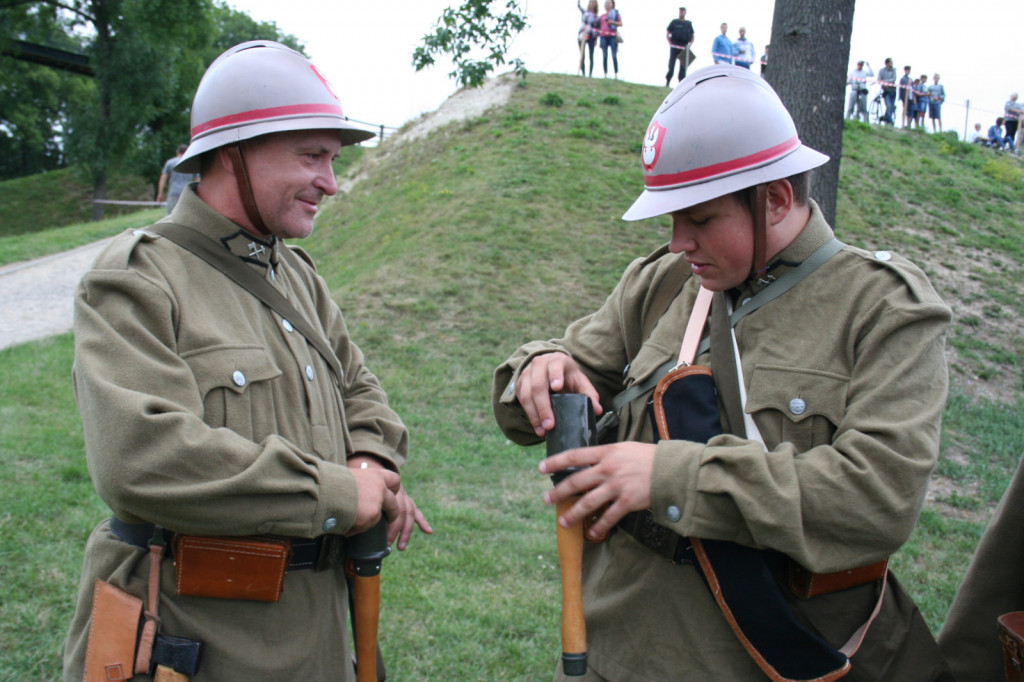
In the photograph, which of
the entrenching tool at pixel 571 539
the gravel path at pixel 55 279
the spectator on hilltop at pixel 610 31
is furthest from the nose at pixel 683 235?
the spectator on hilltop at pixel 610 31

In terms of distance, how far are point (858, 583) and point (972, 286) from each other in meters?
11.5

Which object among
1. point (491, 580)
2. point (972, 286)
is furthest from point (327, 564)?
point (972, 286)

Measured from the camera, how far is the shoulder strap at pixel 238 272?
8.10 feet

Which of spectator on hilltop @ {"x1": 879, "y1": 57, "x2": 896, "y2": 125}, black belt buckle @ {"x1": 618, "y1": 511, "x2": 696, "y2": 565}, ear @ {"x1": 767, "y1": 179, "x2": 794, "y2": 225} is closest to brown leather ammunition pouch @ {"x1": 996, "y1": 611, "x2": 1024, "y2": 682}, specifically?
black belt buckle @ {"x1": 618, "y1": 511, "x2": 696, "y2": 565}

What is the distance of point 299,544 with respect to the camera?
2.44 meters

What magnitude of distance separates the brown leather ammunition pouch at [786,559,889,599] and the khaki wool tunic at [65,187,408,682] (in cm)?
114

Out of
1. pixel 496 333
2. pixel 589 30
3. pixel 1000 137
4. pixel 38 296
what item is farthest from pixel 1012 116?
pixel 38 296

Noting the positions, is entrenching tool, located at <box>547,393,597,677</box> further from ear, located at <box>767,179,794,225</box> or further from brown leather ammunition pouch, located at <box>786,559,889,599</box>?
ear, located at <box>767,179,794,225</box>

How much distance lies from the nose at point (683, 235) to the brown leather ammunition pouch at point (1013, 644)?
4.38ft

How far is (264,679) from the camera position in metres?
2.36

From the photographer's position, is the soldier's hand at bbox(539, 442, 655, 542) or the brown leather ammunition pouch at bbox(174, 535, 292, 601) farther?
the brown leather ammunition pouch at bbox(174, 535, 292, 601)

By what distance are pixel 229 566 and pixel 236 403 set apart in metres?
0.43

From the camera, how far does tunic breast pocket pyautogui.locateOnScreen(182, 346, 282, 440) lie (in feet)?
7.55

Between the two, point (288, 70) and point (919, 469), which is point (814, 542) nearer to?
point (919, 469)
